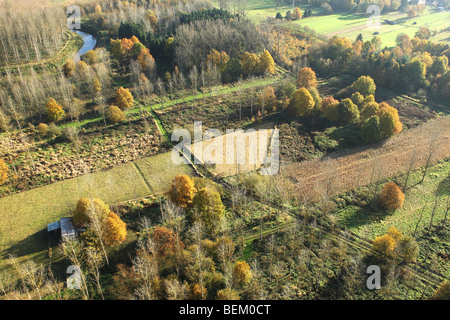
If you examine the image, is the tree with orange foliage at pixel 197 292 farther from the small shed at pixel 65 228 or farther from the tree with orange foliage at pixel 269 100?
the tree with orange foliage at pixel 269 100

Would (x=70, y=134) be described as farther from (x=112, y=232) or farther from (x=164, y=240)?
(x=164, y=240)

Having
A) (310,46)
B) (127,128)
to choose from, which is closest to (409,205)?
(127,128)

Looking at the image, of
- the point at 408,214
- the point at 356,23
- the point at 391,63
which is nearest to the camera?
the point at 408,214

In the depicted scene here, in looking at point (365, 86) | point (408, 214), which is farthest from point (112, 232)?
point (365, 86)

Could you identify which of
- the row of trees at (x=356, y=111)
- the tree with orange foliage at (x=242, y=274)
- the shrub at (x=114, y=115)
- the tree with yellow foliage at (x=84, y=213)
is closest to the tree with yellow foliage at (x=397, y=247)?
the tree with orange foliage at (x=242, y=274)

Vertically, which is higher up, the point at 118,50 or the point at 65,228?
the point at 118,50

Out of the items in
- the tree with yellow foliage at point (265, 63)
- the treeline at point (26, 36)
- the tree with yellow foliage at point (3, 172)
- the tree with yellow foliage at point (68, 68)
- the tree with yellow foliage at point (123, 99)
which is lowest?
the tree with yellow foliage at point (3, 172)
